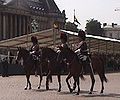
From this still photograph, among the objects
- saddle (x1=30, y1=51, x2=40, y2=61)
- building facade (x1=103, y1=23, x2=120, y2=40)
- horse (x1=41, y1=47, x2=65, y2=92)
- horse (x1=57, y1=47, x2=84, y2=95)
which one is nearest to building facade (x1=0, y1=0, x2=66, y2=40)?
building facade (x1=103, y1=23, x2=120, y2=40)

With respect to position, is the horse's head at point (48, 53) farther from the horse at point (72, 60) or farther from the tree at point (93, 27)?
the tree at point (93, 27)

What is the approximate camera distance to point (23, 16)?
368 feet

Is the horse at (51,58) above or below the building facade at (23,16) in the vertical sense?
below

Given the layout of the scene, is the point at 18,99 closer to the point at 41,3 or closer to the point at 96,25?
the point at 41,3

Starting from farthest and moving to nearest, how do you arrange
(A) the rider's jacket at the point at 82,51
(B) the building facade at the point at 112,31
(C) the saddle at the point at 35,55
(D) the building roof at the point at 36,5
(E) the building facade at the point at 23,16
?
(B) the building facade at the point at 112,31, (D) the building roof at the point at 36,5, (E) the building facade at the point at 23,16, (C) the saddle at the point at 35,55, (A) the rider's jacket at the point at 82,51

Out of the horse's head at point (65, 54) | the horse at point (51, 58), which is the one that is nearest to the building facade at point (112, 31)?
the horse at point (51, 58)

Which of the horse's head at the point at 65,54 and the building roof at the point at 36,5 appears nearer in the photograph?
the horse's head at the point at 65,54

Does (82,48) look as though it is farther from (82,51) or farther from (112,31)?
(112,31)

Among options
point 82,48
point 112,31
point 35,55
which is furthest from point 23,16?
point 82,48

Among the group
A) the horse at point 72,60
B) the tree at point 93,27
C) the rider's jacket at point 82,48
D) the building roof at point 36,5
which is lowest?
the horse at point 72,60

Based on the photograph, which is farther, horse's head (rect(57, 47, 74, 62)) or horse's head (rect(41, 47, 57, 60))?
horse's head (rect(41, 47, 57, 60))

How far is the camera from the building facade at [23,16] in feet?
337

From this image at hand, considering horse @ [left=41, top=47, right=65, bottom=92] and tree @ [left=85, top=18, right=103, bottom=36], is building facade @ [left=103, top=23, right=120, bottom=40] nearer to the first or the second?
tree @ [left=85, top=18, right=103, bottom=36]

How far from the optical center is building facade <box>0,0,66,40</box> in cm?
10283
